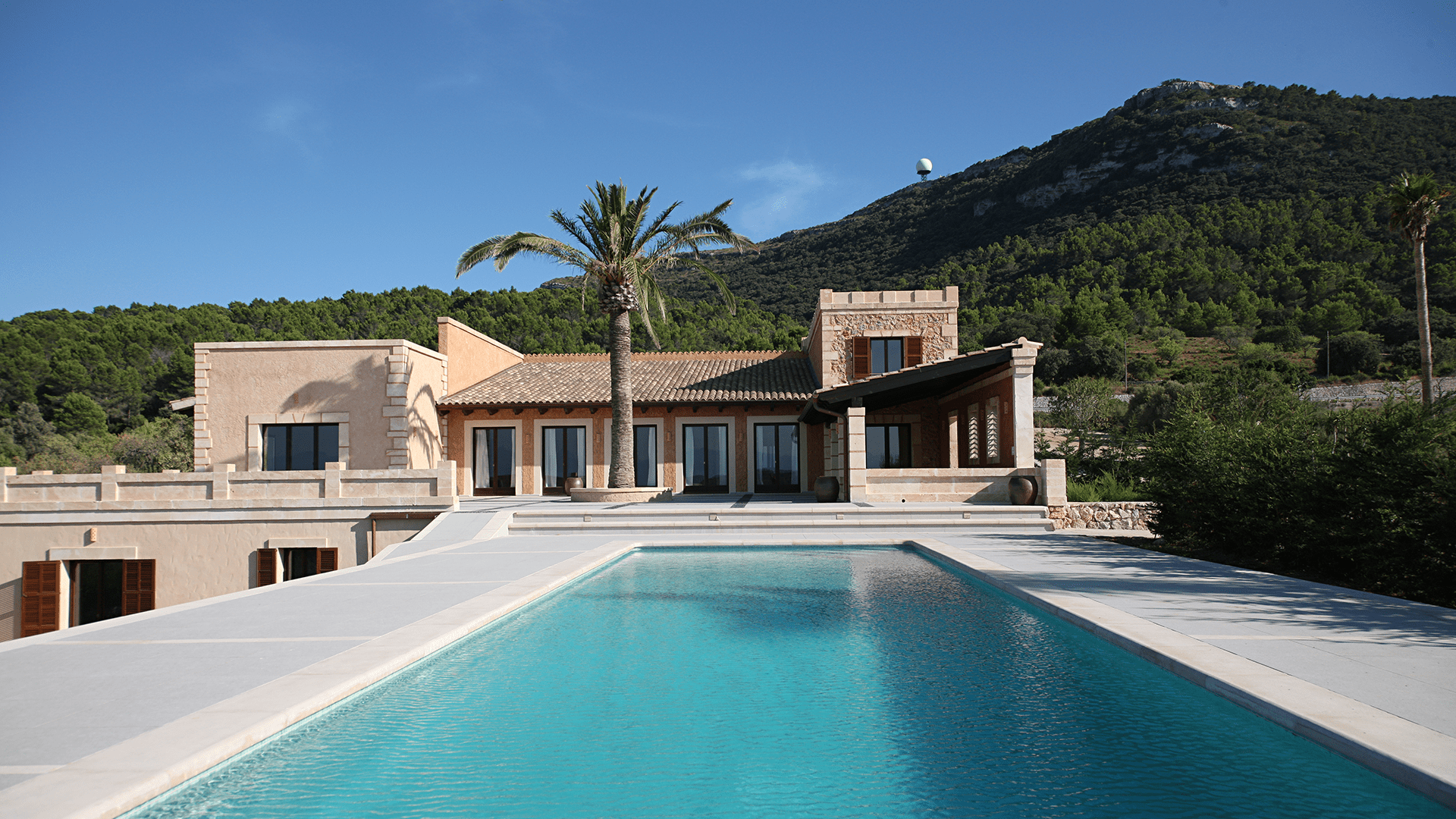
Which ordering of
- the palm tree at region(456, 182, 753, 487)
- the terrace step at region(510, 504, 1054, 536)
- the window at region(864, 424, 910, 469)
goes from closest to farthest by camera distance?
the terrace step at region(510, 504, 1054, 536) → the palm tree at region(456, 182, 753, 487) → the window at region(864, 424, 910, 469)

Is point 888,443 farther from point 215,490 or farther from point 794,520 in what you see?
point 215,490

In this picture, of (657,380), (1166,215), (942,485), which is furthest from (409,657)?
(1166,215)

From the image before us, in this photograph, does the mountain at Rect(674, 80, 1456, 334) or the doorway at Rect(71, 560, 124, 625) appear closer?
the doorway at Rect(71, 560, 124, 625)

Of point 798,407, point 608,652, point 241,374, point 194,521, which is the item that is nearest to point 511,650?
point 608,652

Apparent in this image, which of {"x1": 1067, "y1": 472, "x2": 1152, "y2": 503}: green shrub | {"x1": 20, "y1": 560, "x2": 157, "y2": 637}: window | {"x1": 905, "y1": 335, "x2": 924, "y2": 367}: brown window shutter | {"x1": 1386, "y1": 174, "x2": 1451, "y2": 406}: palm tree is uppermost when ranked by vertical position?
{"x1": 1386, "y1": 174, "x2": 1451, "y2": 406}: palm tree

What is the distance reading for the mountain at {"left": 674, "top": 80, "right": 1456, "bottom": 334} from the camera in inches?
2227

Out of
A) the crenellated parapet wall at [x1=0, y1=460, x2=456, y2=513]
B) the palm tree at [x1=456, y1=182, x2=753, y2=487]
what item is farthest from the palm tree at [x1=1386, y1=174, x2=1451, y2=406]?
the crenellated parapet wall at [x1=0, y1=460, x2=456, y2=513]

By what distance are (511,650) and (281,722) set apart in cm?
214

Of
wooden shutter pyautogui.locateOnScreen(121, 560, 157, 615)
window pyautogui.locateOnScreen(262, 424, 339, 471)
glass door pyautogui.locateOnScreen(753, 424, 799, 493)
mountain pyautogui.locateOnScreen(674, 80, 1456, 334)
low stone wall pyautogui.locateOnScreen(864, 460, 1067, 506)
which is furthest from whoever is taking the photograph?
mountain pyautogui.locateOnScreen(674, 80, 1456, 334)

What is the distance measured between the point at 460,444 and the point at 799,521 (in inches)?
489

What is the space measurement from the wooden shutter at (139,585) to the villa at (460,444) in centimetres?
4

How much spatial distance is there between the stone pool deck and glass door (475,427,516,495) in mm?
13086

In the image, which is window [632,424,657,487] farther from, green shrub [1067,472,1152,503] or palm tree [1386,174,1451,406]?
palm tree [1386,174,1451,406]

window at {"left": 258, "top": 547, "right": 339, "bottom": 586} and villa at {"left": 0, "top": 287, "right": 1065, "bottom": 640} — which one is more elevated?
villa at {"left": 0, "top": 287, "right": 1065, "bottom": 640}
